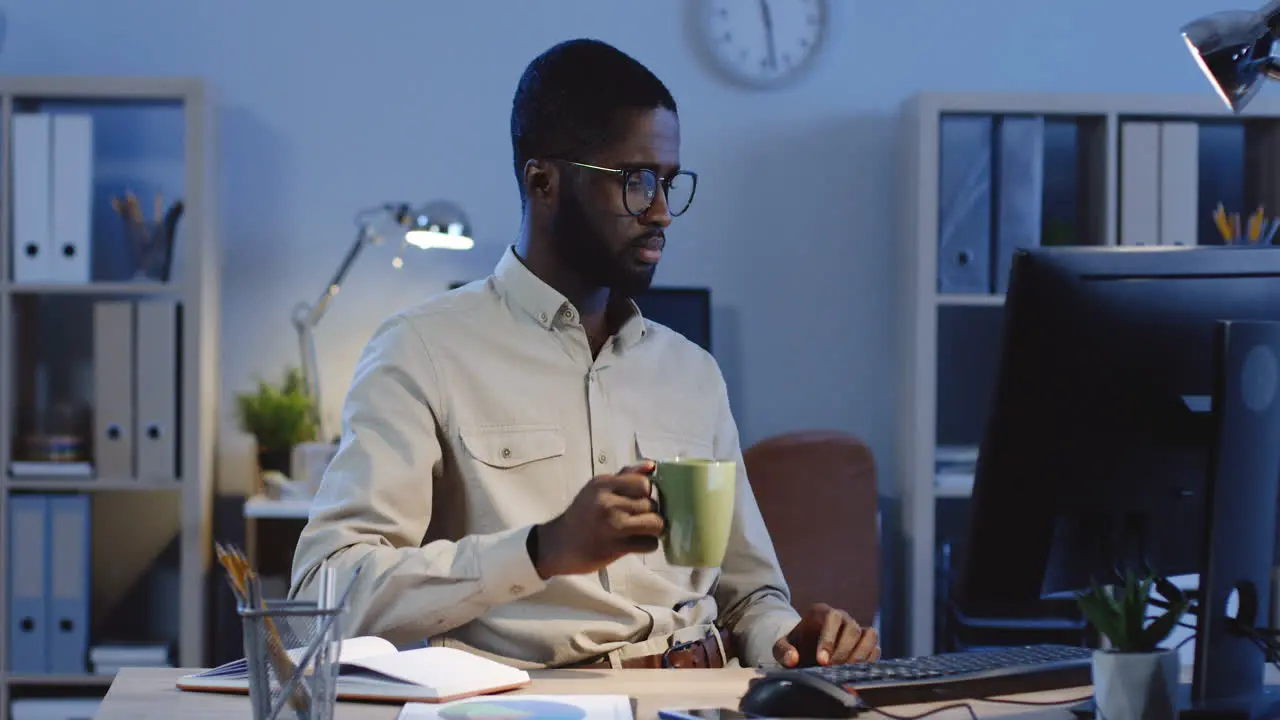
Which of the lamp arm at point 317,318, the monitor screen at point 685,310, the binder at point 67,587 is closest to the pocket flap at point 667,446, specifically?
the monitor screen at point 685,310

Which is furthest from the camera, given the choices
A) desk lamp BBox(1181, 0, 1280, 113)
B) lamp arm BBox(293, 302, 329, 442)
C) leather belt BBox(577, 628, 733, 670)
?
lamp arm BBox(293, 302, 329, 442)

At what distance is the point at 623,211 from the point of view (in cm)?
174

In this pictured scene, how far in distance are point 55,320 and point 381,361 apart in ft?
6.94

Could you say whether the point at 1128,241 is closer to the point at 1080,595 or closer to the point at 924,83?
the point at 924,83

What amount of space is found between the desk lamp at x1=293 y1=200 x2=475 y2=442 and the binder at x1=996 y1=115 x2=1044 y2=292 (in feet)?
4.18

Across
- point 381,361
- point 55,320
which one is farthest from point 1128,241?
point 55,320

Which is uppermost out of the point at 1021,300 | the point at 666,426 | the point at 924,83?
the point at 924,83

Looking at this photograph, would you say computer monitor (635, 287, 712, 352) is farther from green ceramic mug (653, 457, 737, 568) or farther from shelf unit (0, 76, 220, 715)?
green ceramic mug (653, 457, 737, 568)

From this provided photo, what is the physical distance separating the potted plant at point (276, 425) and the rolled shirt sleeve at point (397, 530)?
1.60 meters

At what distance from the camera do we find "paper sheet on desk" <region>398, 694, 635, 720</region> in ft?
3.76

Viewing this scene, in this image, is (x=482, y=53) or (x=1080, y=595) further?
(x=482, y=53)

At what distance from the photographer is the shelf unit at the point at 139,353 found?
3188mm

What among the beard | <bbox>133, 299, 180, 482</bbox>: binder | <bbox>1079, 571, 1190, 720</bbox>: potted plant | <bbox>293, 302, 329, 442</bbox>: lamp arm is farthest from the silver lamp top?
<bbox>1079, 571, 1190, 720</bbox>: potted plant

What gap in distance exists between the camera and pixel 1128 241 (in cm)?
328
